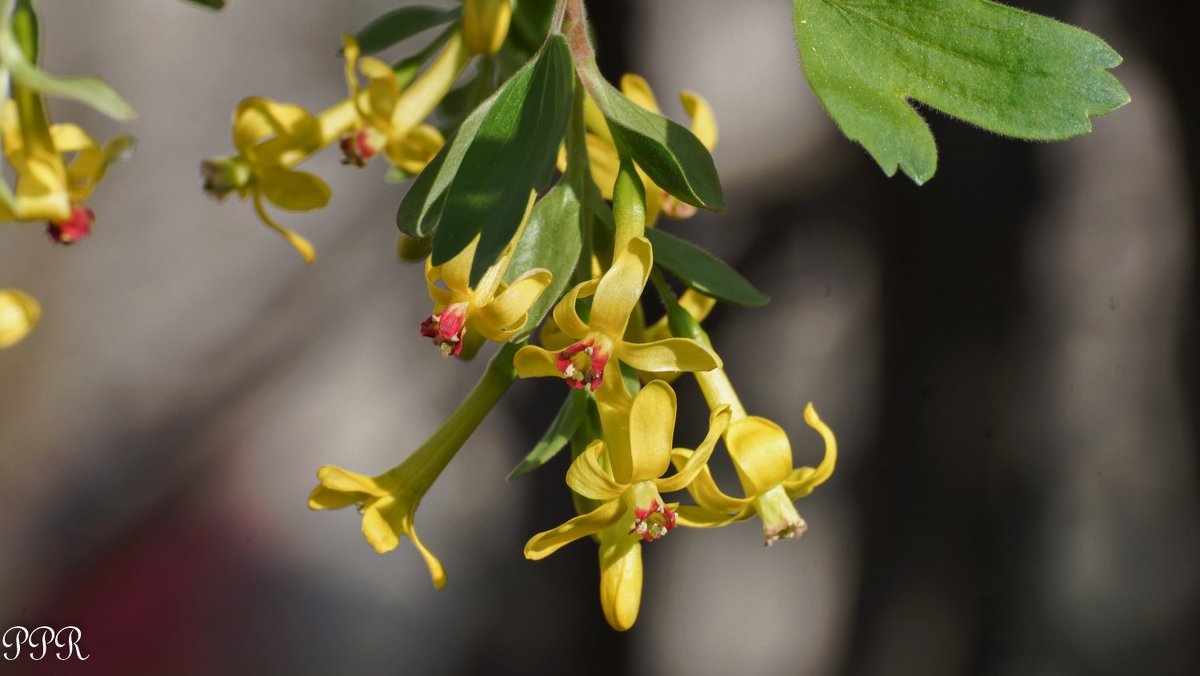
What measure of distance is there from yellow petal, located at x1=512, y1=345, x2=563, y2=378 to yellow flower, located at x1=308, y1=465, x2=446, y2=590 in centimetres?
14

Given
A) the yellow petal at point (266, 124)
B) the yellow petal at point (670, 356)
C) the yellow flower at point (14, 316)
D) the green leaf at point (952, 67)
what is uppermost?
the green leaf at point (952, 67)

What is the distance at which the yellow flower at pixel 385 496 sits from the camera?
0.54 metres

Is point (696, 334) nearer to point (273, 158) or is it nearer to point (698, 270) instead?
point (698, 270)

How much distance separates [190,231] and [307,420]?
1.12ft

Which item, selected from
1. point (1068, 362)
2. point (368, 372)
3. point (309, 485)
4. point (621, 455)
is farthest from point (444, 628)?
point (621, 455)

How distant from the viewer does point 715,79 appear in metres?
1.49

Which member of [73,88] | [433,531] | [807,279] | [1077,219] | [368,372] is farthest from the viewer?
[368,372]

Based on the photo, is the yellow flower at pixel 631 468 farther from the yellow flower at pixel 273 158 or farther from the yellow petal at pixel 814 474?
the yellow flower at pixel 273 158

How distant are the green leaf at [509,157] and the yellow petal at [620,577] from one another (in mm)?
160

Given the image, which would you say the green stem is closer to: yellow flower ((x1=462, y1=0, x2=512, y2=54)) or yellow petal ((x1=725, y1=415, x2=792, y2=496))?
yellow petal ((x1=725, y1=415, x2=792, y2=496))

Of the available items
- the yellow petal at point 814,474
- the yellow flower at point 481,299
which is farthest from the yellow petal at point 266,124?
the yellow petal at point 814,474

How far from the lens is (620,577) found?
482 millimetres

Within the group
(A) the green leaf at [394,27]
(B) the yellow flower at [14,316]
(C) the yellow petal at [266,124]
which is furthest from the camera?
(A) the green leaf at [394,27]

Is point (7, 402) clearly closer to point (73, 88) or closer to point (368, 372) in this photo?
point (368, 372)
